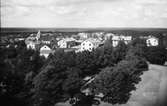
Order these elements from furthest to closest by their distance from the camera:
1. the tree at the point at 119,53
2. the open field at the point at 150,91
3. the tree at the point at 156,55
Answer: the tree at the point at 156,55
the tree at the point at 119,53
the open field at the point at 150,91

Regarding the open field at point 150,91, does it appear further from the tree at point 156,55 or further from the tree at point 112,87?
the tree at point 156,55

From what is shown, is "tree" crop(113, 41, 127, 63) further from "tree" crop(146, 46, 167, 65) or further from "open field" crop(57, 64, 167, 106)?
"open field" crop(57, 64, 167, 106)

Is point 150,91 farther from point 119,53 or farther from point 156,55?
point 156,55

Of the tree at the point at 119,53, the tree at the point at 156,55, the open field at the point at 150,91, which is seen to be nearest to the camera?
the open field at the point at 150,91

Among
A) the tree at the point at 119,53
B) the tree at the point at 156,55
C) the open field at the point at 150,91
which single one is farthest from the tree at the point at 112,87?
the tree at the point at 156,55

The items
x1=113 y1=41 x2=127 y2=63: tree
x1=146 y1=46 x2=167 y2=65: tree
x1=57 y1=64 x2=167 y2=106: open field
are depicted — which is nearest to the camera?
x1=57 y1=64 x2=167 y2=106: open field

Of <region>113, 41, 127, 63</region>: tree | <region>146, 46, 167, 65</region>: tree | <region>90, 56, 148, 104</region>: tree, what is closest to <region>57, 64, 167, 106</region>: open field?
<region>90, 56, 148, 104</region>: tree

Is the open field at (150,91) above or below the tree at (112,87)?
below

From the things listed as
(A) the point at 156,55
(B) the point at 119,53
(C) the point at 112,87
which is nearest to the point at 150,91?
(C) the point at 112,87

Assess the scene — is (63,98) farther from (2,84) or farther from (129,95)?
(129,95)
